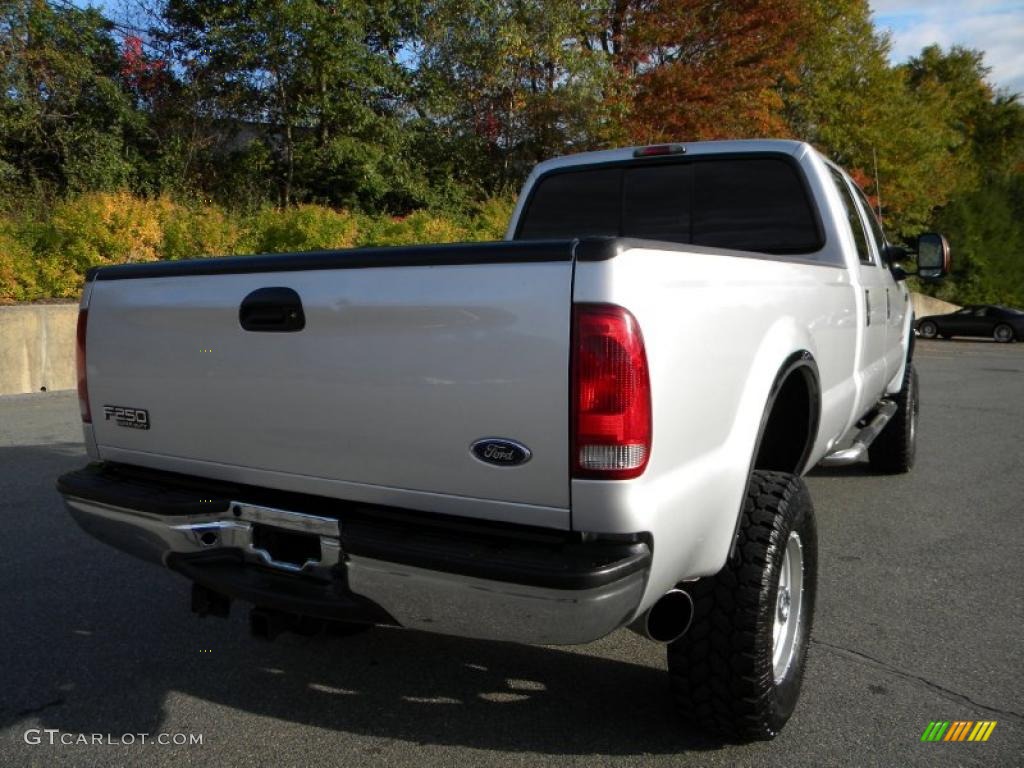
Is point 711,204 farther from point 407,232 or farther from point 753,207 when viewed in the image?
point 407,232

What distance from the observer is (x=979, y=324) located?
27.8 m

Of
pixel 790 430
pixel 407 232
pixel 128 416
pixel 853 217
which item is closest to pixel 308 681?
pixel 128 416

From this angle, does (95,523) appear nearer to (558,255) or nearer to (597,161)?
(558,255)

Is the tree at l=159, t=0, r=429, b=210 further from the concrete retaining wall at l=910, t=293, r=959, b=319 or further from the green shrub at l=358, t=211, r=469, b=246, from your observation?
the concrete retaining wall at l=910, t=293, r=959, b=319

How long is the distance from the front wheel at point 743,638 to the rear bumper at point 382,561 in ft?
1.73

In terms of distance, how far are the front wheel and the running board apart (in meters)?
1.51

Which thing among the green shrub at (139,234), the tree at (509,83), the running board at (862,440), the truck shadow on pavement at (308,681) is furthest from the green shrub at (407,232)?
the truck shadow on pavement at (308,681)

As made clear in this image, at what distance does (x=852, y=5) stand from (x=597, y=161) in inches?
1030

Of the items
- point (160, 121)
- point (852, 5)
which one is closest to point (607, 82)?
point (160, 121)

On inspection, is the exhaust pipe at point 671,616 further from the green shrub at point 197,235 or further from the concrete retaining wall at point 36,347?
the green shrub at point 197,235

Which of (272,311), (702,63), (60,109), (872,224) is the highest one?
(702,63)

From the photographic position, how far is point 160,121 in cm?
1739

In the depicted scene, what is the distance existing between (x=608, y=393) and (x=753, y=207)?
2646 mm

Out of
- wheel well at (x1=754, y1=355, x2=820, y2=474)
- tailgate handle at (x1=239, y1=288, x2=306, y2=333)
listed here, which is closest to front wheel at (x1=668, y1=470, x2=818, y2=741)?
wheel well at (x1=754, y1=355, x2=820, y2=474)
